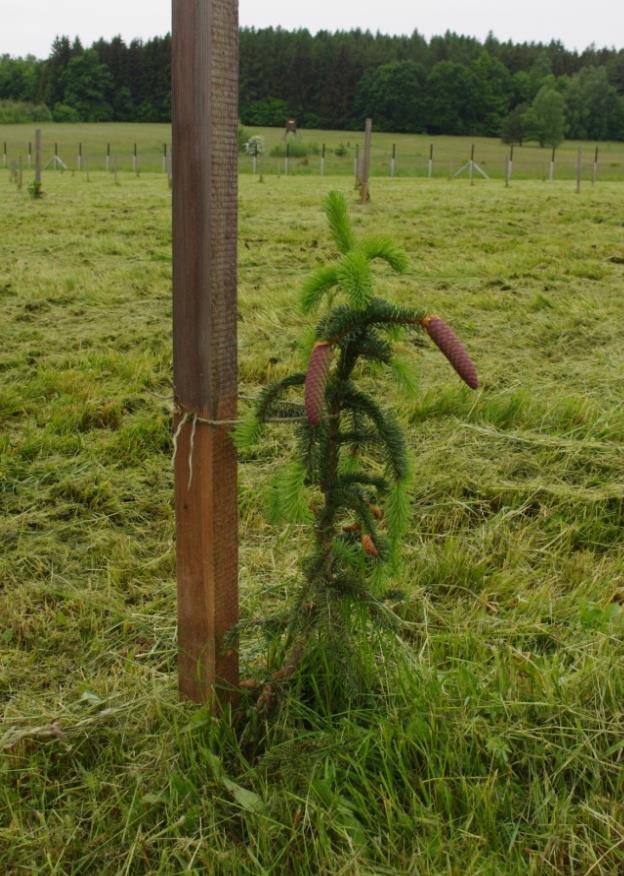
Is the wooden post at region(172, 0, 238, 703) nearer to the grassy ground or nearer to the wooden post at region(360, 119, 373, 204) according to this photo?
the grassy ground

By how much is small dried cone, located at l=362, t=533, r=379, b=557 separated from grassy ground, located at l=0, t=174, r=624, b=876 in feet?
0.83

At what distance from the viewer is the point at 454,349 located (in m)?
1.54

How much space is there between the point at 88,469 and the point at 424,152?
56.3 m

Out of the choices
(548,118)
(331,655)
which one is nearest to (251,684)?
(331,655)

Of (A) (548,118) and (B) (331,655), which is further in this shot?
(A) (548,118)

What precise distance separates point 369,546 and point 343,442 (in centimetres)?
24

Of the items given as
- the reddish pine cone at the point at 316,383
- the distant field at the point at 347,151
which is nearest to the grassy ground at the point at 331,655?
the reddish pine cone at the point at 316,383

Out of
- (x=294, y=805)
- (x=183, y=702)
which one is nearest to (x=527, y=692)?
(x=294, y=805)

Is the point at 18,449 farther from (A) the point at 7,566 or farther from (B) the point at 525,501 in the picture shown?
(B) the point at 525,501

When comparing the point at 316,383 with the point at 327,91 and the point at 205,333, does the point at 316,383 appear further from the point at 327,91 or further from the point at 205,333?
the point at 327,91

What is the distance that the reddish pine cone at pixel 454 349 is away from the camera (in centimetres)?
152

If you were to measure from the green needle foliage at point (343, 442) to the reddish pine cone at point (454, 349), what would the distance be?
3cm

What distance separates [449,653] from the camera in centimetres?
212

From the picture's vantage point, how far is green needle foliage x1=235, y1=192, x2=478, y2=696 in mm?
1663
